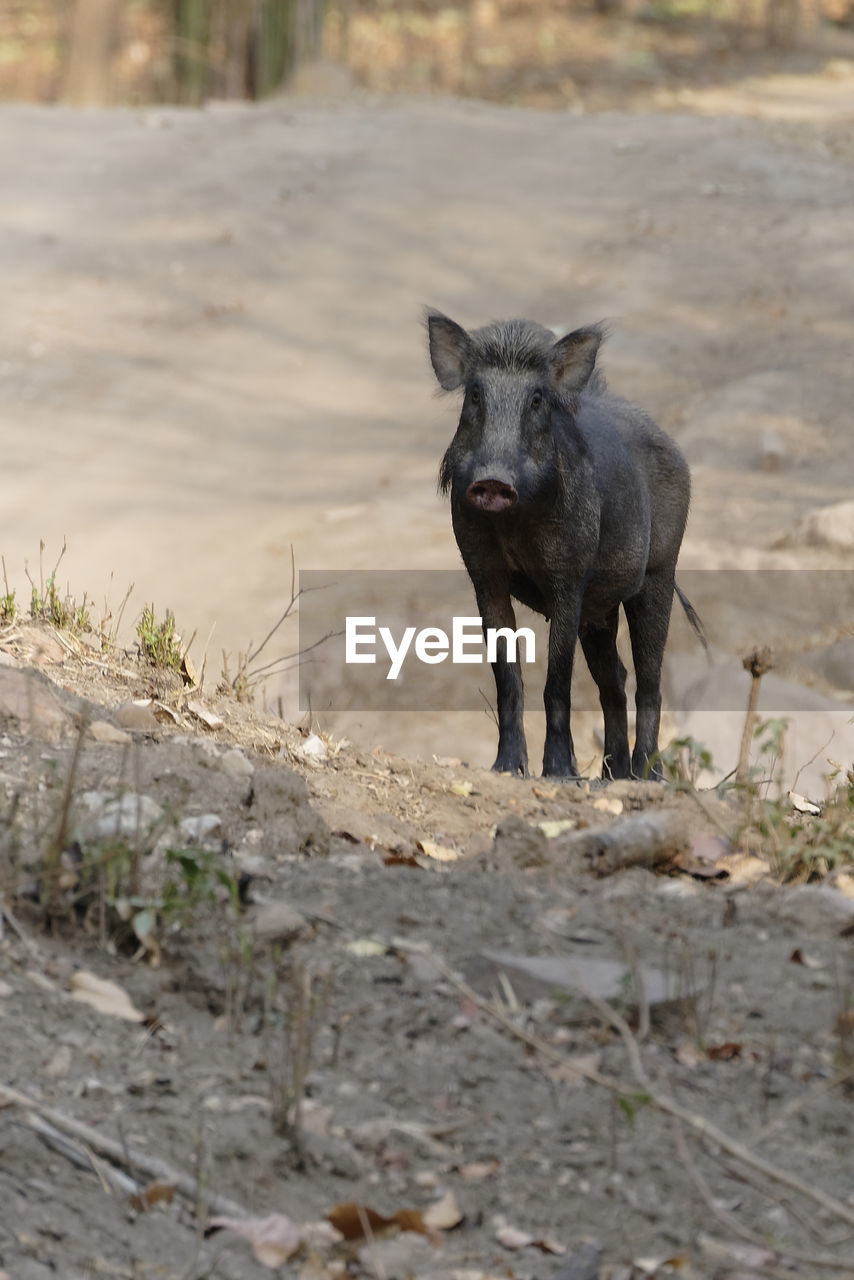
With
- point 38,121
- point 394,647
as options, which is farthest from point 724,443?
point 38,121

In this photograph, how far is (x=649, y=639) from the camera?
7164mm

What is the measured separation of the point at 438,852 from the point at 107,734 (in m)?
1.01

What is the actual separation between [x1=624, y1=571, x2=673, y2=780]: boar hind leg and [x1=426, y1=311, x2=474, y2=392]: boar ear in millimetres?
1660

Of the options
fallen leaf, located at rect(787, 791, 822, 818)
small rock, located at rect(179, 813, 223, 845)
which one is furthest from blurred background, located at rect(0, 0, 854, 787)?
fallen leaf, located at rect(787, 791, 822, 818)

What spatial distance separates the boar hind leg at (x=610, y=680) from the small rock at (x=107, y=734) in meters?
2.95

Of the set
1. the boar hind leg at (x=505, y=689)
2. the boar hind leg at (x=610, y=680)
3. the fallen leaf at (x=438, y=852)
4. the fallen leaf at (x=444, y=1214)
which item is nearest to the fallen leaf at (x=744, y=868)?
the fallen leaf at (x=438, y=852)

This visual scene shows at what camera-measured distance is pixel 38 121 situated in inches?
755

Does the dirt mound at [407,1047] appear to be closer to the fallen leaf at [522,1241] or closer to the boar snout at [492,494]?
the fallen leaf at [522,1241]

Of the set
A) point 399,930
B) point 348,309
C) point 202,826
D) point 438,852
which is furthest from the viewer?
point 348,309

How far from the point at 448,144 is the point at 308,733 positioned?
1424 cm

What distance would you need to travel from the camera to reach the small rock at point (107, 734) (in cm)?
440

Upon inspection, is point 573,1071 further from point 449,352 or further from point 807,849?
point 449,352

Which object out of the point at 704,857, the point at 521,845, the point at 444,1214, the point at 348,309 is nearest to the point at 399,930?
the point at 521,845

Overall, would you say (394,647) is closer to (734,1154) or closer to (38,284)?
(734,1154)
